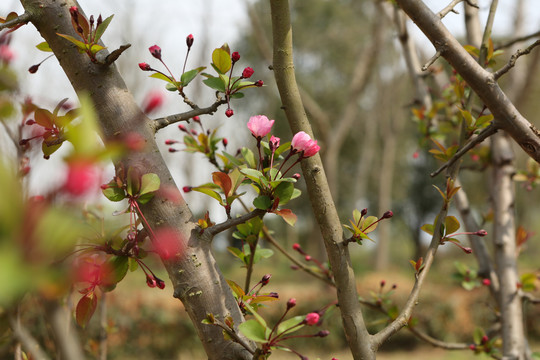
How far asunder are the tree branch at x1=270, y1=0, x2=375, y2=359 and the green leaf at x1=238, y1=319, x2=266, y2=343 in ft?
0.88

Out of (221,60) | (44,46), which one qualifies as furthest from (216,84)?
(44,46)

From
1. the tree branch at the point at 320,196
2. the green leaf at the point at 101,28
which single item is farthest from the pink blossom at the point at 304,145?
the green leaf at the point at 101,28

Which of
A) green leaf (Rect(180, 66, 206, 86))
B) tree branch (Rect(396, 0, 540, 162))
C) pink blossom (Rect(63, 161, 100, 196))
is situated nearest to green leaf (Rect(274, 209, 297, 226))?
green leaf (Rect(180, 66, 206, 86))

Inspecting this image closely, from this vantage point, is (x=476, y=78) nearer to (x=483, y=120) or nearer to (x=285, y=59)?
(x=483, y=120)

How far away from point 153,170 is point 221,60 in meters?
0.28

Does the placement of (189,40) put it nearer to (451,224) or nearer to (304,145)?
(304,145)

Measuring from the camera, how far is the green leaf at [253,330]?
0.70 metres

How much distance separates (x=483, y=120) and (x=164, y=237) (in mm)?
808

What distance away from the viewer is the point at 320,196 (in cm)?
95

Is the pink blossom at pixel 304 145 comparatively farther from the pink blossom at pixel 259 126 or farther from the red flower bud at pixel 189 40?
the red flower bud at pixel 189 40

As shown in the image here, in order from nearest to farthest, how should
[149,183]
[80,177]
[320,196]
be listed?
[80,177] → [149,183] → [320,196]

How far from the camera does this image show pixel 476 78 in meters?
0.97

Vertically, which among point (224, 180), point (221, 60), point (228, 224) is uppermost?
point (221, 60)

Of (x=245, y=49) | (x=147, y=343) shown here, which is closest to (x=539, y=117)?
(x=245, y=49)
